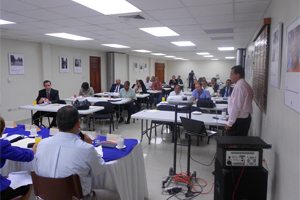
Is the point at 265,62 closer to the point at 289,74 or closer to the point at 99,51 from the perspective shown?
the point at 289,74

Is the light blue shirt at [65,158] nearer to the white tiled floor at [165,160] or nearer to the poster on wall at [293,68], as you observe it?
the white tiled floor at [165,160]

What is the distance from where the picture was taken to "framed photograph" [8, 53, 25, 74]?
22.2 ft

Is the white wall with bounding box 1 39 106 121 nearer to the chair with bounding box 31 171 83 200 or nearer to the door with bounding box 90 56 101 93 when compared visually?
the door with bounding box 90 56 101 93

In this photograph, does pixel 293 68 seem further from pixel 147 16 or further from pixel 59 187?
pixel 147 16

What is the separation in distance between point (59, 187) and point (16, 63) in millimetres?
6577

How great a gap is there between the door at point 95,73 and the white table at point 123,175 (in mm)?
8559

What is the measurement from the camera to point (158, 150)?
4.47 meters

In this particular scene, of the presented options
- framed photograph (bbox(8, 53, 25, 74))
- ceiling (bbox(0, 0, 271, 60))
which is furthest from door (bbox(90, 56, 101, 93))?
ceiling (bbox(0, 0, 271, 60))

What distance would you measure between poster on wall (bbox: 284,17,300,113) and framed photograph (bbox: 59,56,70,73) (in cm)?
833

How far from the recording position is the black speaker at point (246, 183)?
211 cm

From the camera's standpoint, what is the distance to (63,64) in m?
8.92

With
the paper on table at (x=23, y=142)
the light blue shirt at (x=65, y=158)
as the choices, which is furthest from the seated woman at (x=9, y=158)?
the paper on table at (x=23, y=142)

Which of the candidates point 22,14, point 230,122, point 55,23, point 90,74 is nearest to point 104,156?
point 230,122

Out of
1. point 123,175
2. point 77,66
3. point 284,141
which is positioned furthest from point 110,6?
point 77,66
